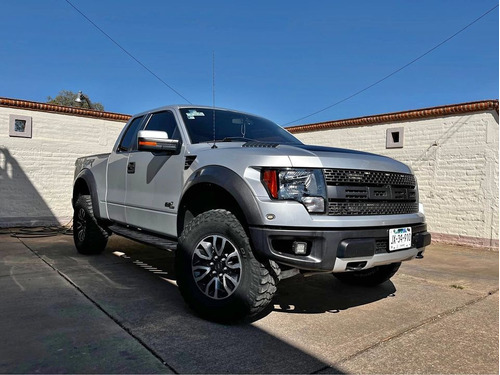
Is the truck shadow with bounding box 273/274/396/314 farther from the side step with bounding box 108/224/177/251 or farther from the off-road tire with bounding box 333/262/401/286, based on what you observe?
the side step with bounding box 108/224/177/251

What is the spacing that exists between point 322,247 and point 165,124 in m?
2.35

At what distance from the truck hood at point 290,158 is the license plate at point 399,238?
49 centimetres

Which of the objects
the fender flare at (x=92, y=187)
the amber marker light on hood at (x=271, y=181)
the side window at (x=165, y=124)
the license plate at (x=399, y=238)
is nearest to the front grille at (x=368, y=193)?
the license plate at (x=399, y=238)

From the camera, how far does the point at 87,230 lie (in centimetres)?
520

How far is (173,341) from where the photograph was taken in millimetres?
2541

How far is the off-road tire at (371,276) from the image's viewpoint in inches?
151

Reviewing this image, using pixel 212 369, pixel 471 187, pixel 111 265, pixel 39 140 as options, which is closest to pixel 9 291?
pixel 111 265

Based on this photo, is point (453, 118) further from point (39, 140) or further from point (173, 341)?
point (39, 140)

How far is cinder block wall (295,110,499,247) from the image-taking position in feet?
24.1

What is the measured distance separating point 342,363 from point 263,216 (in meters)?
1.04

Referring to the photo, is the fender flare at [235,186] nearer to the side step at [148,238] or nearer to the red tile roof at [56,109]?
the side step at [148,238]

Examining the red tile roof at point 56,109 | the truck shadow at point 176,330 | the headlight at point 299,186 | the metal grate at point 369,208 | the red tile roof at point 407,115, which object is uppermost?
the red tile roof at point 56,109

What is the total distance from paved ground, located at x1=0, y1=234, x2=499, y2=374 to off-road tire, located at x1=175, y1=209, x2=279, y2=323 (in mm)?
157

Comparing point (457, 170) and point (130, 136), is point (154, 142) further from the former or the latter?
point (457, 170)
